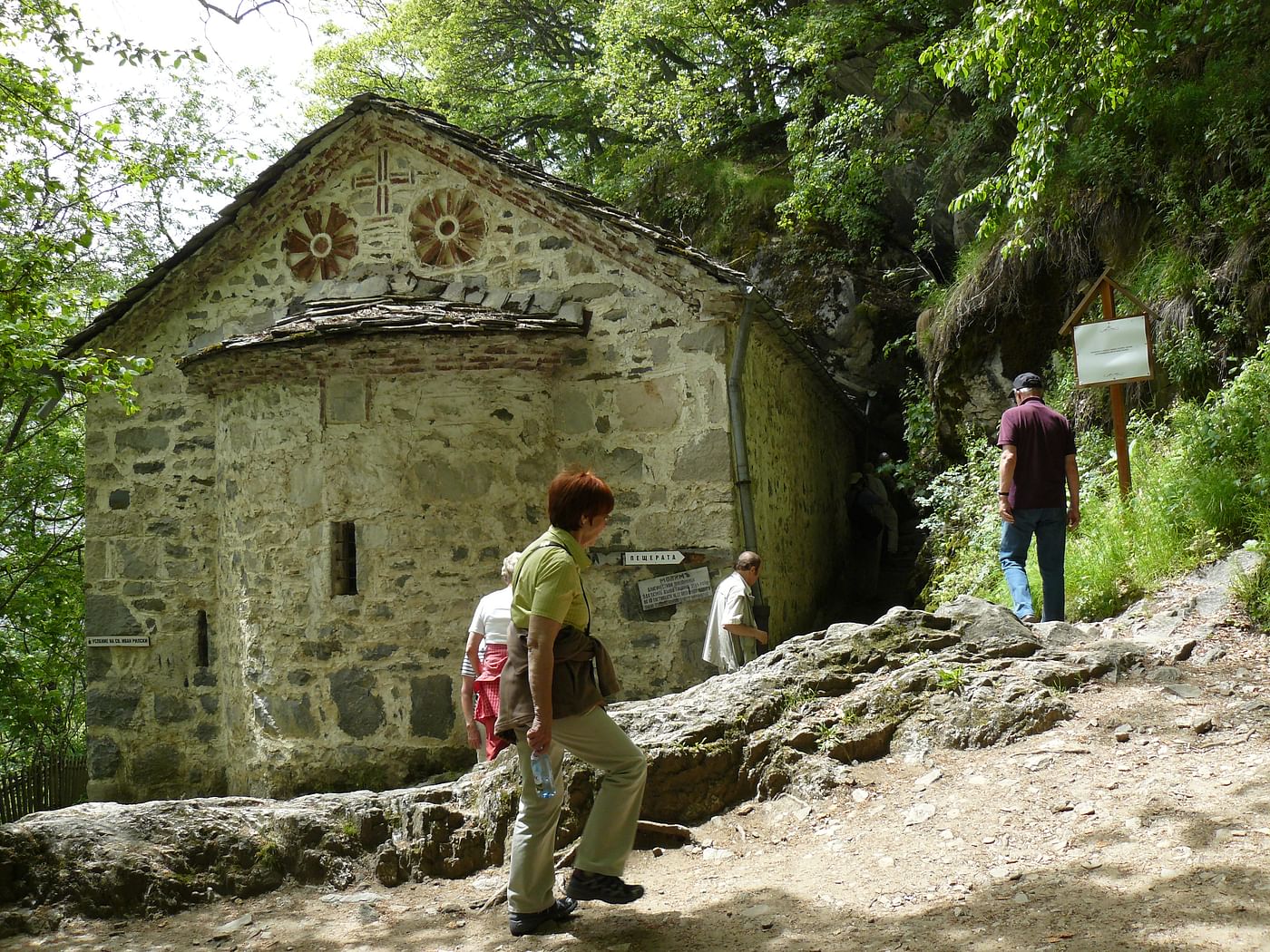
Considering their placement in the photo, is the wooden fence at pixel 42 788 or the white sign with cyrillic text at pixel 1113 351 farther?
the wooden fence at pixel 42 788

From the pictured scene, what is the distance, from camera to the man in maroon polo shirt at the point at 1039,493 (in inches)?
232

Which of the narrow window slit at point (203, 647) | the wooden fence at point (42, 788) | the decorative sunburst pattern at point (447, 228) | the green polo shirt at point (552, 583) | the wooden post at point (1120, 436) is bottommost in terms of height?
the wooden fence at point (42, 788)

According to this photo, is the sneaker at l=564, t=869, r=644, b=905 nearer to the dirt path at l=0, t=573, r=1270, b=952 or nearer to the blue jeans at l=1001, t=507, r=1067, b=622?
the dirt path at l=0, t=573, r=1270, b=952

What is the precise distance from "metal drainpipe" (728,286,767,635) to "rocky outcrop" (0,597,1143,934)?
2.51 metres

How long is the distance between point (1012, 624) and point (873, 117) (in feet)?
33.6

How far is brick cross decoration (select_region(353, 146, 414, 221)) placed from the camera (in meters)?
8.73

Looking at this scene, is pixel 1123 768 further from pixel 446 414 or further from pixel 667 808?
pixel 446 414

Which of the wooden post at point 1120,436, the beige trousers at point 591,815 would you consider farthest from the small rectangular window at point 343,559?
the wooden post at point 1120,436

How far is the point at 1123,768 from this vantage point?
3.86 meters

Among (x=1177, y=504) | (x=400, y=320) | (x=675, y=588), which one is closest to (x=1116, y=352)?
(x=1177, y=504)

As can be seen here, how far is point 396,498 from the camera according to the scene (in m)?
7.43

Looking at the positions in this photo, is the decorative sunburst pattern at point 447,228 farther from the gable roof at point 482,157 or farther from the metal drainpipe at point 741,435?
the metal drainpipe at point 741,435

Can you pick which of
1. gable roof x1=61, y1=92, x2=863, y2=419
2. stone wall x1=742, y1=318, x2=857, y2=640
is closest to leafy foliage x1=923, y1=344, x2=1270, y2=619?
stone wall x1=742, y1=318, x2=857, y2=640

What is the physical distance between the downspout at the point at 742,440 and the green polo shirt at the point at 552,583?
4.25 metres
